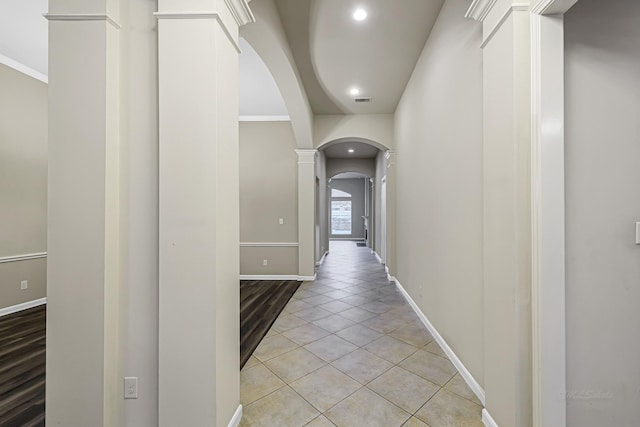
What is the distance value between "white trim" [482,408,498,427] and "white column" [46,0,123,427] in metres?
2.00

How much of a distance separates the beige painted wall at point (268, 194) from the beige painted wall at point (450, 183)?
253cm

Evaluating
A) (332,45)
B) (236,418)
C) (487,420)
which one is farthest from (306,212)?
(487,420)

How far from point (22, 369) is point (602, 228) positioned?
4106 mm

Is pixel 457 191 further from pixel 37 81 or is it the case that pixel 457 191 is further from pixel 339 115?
pixel 37 81

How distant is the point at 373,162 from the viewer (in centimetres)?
874

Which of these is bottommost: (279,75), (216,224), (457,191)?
(216,224)

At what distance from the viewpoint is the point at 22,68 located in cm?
350

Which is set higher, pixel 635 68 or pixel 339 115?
pixel 339 115

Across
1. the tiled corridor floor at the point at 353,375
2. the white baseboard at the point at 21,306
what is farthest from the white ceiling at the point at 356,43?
the white baseboard at the point at 21,306

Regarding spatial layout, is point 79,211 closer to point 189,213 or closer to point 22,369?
point 189,213

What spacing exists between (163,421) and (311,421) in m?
0.81

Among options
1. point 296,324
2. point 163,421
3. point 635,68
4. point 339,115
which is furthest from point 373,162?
point 163,421

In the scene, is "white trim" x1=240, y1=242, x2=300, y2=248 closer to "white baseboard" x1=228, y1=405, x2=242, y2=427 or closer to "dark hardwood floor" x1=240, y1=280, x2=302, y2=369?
"dark hardwood floor" x1=240, y1=280, x2=302, y2=369

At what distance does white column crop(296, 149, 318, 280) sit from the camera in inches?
200
